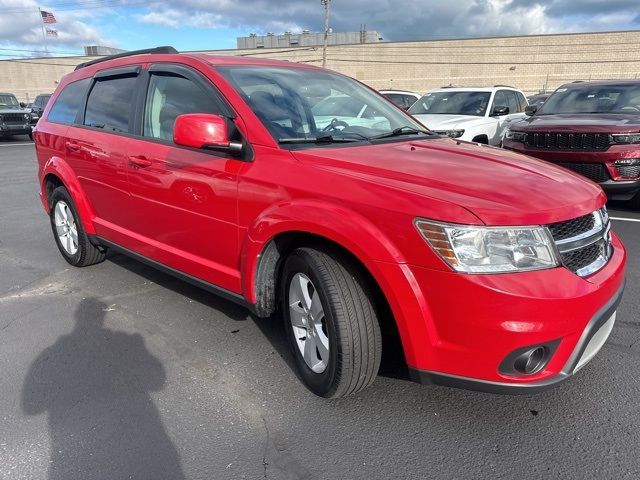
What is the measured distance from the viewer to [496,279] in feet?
6.46

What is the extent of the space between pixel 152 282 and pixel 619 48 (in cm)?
5890

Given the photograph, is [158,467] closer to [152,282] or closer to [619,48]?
[152,282]

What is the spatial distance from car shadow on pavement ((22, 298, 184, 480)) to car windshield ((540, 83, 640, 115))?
23.4 ft

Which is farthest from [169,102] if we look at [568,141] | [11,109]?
[11,109]

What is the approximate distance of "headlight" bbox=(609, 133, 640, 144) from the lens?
595 centimetres

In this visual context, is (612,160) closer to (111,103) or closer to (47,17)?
(111,103)

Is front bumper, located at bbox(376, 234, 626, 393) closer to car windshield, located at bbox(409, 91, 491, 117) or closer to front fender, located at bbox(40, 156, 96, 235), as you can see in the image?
front fender, located at bbox(40, 156, 96, 235)

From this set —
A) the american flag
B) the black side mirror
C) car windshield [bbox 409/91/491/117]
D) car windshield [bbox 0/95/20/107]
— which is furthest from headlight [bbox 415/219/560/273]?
the american flag

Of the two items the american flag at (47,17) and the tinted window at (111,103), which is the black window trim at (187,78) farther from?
the american flag at (47,17)

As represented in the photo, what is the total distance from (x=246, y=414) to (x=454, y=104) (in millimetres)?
8349

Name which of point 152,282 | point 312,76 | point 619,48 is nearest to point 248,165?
point 312,76

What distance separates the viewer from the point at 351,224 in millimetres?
2221

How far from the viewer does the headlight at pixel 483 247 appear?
2.00 m

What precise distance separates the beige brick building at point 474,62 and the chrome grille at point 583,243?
5656 cm
